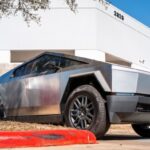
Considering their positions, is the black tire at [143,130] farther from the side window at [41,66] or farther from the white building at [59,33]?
the white building at [59,33]

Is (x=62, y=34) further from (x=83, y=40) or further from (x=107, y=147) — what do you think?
(x=107, y=147)

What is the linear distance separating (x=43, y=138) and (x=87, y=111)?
1.65m

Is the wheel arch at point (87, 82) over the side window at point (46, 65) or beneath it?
beneath

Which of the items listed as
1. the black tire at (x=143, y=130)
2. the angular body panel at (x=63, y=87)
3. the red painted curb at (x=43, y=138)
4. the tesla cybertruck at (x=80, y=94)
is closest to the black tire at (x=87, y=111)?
the tesla cybertruck at (x=80, y=94)

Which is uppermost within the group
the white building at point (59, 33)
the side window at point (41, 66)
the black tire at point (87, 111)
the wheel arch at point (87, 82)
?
the white building at point (59, 33)

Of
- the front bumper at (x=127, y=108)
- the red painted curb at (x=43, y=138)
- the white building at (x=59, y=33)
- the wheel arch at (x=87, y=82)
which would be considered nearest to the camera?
the red painted curb at (x=43, y=138)

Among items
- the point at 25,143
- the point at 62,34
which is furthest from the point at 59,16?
the point at 25,143

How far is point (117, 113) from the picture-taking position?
26.4 ft

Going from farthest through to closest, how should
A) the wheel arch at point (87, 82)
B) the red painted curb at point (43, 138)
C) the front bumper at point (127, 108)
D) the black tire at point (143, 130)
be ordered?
the black tire at point (143, 130) < the wheel arch at point (87, 82) < the front bumper at point (127, 108) < the red painted curb at point (43, 138)

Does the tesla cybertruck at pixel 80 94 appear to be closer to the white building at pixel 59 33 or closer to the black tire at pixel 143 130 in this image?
the black tire at pixel 143 130

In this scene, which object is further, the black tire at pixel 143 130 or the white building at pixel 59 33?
the white building at pixel 59 33

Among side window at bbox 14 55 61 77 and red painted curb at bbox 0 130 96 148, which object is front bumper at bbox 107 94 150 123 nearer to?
red painted curb at bbox 0 130 96 148

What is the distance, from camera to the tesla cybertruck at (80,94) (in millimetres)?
8086

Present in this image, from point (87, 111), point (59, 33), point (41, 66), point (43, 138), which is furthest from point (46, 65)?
point (59, 33)
